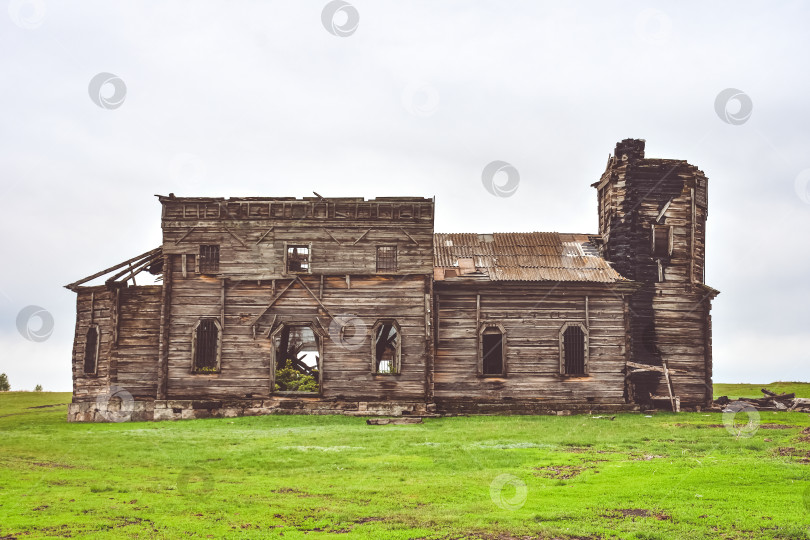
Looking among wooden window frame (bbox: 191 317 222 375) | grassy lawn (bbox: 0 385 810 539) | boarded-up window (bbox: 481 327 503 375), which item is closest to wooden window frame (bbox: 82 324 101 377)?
wooden window frame (bbox: 191 317 222 375)

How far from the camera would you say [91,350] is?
3053 cm

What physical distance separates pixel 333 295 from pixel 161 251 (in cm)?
825

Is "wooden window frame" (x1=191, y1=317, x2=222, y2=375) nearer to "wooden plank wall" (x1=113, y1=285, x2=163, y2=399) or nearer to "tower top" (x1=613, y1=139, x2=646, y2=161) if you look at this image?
"wooden plank wall" (x1=113, y1=285, x2=163, y2=399)

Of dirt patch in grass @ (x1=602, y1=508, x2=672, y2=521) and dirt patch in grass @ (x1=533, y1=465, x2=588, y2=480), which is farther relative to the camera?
dirt patch in grass @ (x1=533, y1=465, x2=588, y2=480)

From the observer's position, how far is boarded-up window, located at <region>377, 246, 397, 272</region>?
29.9 m

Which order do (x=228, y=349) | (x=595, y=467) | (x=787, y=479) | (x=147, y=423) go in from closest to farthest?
(x=787, y=479) < (x=595, y=467) < (x=147, y=423) < (x=228, y=349)

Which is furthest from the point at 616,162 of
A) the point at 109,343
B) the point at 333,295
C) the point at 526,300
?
the point at 109,343

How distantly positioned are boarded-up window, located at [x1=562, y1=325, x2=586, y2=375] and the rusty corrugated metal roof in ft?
7.97

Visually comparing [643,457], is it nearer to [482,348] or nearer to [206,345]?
[482,348]

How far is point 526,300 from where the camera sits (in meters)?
31.2

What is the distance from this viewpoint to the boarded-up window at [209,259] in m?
30.1

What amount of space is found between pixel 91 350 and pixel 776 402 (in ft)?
106

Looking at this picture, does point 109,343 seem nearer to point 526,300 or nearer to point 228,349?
point 228,349

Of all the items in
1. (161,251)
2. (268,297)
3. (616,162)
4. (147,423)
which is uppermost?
(616,162)
